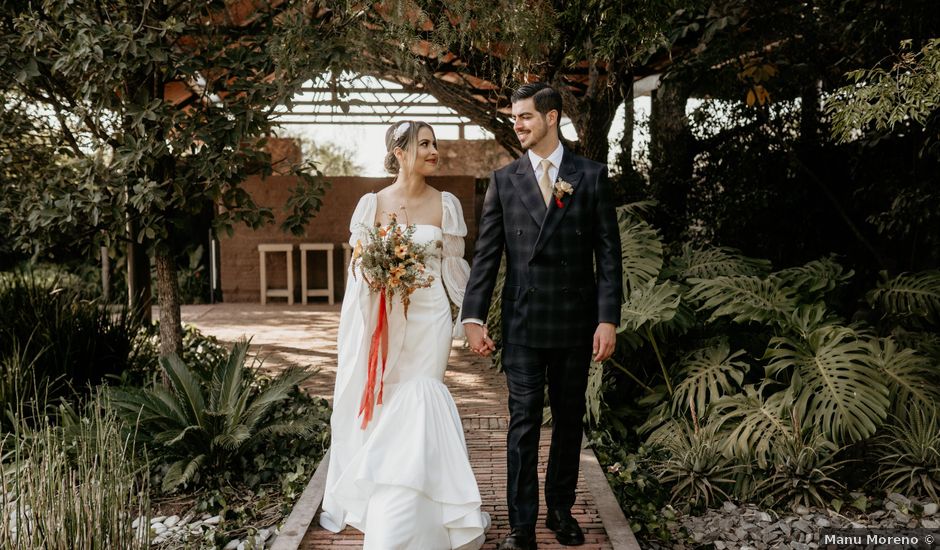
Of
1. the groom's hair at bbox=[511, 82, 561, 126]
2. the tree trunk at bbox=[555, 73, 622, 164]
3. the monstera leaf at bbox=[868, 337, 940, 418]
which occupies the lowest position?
the monstera leaf at bbox=[868, 337, 940, 418]

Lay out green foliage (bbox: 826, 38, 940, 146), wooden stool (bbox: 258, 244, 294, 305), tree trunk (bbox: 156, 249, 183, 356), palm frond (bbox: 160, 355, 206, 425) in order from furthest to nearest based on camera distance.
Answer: wooden stool (bbox: 258, 244, 294, 305) → tree trunk (bbox: 156, 249, 183, 356) → palm frond (bbox: 160, 355, 206, 425) → green foliage (bbox: 826, 38, 940, 146)

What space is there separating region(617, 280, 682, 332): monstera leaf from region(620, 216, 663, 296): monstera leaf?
44cm

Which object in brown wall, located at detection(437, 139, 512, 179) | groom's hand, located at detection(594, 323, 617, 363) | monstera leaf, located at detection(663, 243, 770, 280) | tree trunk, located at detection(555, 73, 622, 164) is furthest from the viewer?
brown wall, located at detection(437, 139, 512, 179)

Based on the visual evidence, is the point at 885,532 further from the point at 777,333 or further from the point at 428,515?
the point at 428,515

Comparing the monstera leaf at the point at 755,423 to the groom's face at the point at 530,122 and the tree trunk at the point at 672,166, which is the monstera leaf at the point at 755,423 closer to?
the groom's face at the point at 530,122

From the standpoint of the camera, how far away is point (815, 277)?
5.96 meters

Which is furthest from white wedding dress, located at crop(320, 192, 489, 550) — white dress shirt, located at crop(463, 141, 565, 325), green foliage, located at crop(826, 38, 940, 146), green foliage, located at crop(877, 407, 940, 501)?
green foliage, located at crop(877, 407, 940, 501)

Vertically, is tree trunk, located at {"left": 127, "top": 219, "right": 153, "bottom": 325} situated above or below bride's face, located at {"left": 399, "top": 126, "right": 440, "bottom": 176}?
below

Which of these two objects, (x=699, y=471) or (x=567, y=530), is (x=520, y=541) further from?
(x=699, y=471)

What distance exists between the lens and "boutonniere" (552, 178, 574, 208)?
3.53 m

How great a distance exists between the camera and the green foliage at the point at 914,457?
468cm

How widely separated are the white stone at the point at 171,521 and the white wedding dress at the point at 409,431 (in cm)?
106

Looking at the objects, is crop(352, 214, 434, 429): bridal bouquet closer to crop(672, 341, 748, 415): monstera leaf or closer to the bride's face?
the bride's face

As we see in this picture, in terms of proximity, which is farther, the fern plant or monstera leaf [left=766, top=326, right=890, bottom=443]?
the fern plant
